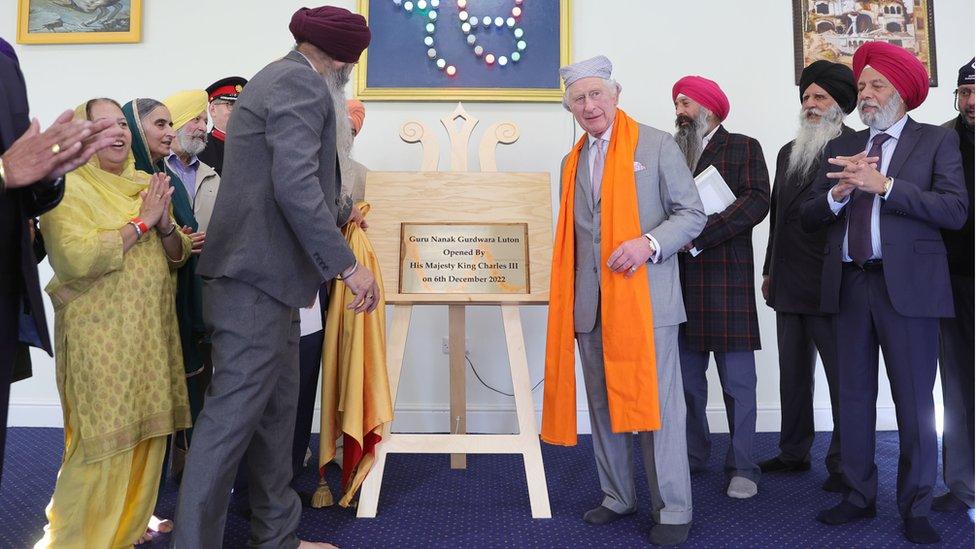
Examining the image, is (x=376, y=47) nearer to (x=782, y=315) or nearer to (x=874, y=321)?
(x=782, y=315)

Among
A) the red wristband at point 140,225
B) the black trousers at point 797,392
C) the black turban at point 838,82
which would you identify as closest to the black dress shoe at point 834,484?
the black trousers at point 797,392

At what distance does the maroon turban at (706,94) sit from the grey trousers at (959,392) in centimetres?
109

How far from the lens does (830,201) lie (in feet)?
7.61

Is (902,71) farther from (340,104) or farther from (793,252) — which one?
(340,104)

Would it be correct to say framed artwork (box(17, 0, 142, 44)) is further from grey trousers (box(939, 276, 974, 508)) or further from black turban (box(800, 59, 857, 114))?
grey trousers (box(939, 276, 974, 508))

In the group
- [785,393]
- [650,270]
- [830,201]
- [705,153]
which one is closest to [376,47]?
[705,153]

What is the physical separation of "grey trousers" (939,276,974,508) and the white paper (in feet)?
2.66

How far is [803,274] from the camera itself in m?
2.80

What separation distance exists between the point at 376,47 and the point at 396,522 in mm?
2399

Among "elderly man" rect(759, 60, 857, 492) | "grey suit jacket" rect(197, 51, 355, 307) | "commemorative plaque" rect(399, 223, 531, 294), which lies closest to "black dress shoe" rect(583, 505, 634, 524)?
"commemorative plaque" rect(399, 223, 531, 294)

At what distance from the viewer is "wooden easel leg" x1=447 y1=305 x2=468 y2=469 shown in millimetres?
2922

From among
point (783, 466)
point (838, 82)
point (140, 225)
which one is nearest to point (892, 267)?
point (838, 82)

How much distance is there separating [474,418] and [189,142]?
201 cm

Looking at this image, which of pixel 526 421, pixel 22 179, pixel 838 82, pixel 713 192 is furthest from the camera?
pixel 838 82
